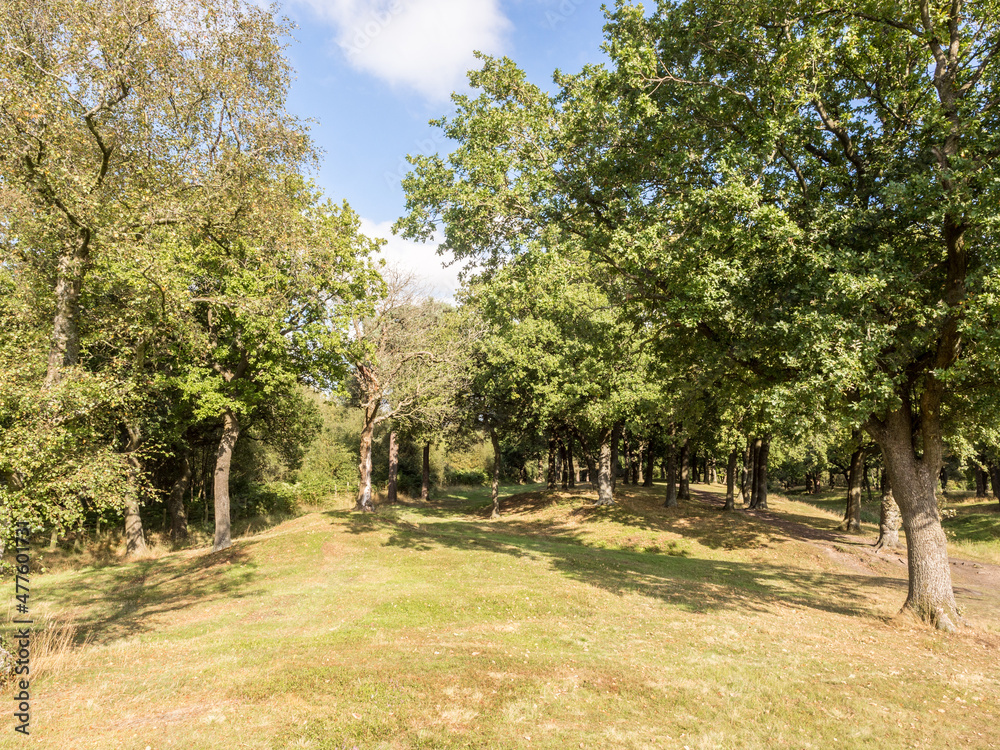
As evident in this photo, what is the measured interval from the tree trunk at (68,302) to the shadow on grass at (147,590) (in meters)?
5.93

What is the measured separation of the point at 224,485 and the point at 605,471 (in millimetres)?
22832

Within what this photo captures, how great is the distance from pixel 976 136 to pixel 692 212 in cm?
589

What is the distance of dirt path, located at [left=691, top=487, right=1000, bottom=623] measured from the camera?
15422 millimetres

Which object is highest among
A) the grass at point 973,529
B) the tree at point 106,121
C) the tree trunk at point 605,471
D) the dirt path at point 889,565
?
the tree at point 106,121

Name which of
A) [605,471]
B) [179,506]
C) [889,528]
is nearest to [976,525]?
[889,528]

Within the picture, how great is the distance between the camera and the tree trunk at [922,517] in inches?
477

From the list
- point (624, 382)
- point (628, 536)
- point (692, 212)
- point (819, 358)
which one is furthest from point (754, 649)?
point (624, 382)

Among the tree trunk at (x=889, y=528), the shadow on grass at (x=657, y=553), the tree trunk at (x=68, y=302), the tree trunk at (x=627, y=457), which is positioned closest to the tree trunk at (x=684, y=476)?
the shadow on grass at (x=657, y=553)

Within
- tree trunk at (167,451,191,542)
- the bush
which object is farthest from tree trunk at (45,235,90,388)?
the bush

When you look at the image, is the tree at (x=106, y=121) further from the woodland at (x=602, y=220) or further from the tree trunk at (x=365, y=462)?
the tree trunk at (x=365, y=462)

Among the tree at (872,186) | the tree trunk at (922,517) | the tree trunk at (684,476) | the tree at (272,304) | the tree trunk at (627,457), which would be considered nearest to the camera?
the tree at (872,186)

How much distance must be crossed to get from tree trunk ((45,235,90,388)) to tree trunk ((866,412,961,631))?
19.0 metres

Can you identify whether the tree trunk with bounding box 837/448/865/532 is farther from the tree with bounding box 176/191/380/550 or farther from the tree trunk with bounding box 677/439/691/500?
the tree with bounding box 176/191/380/550

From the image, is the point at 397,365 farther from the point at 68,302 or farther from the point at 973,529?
the point at 973,529
